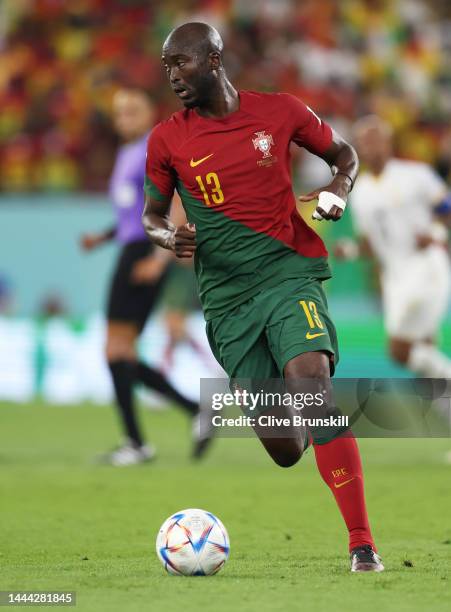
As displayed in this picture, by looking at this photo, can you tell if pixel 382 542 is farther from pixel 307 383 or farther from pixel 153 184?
pixel 153 184

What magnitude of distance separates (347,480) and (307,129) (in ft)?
4.90

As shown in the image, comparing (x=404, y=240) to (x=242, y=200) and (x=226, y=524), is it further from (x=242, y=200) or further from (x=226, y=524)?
(x=242, y=200)

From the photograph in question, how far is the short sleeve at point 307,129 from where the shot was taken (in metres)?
5.24

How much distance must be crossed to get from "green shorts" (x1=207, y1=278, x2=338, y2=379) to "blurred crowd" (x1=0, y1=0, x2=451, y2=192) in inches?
437

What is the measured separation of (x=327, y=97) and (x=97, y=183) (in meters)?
3.47

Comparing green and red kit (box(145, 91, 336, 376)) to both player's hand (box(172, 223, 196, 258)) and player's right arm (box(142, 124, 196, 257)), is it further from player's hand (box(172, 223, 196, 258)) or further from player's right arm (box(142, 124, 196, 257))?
player's hand (box(172, 223, 196, 258))

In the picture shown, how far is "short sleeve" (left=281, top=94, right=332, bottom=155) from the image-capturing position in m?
5.24

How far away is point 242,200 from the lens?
518 centimetres

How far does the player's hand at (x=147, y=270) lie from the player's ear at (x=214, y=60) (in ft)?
13.1

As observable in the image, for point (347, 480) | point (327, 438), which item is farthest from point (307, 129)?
point (347, 480)

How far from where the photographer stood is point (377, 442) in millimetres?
11328

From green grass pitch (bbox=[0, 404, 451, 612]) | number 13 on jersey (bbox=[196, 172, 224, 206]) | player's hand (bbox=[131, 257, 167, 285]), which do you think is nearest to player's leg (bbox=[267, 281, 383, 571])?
green grass pitch (bbox=[0, 404, 451, 612])

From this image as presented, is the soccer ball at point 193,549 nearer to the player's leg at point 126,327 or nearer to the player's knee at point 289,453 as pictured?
the player's knee at point 289,453

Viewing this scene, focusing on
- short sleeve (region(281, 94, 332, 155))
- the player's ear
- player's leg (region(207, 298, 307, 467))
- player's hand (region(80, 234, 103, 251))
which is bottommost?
player's leg (region(207, 298, 307, 467))
